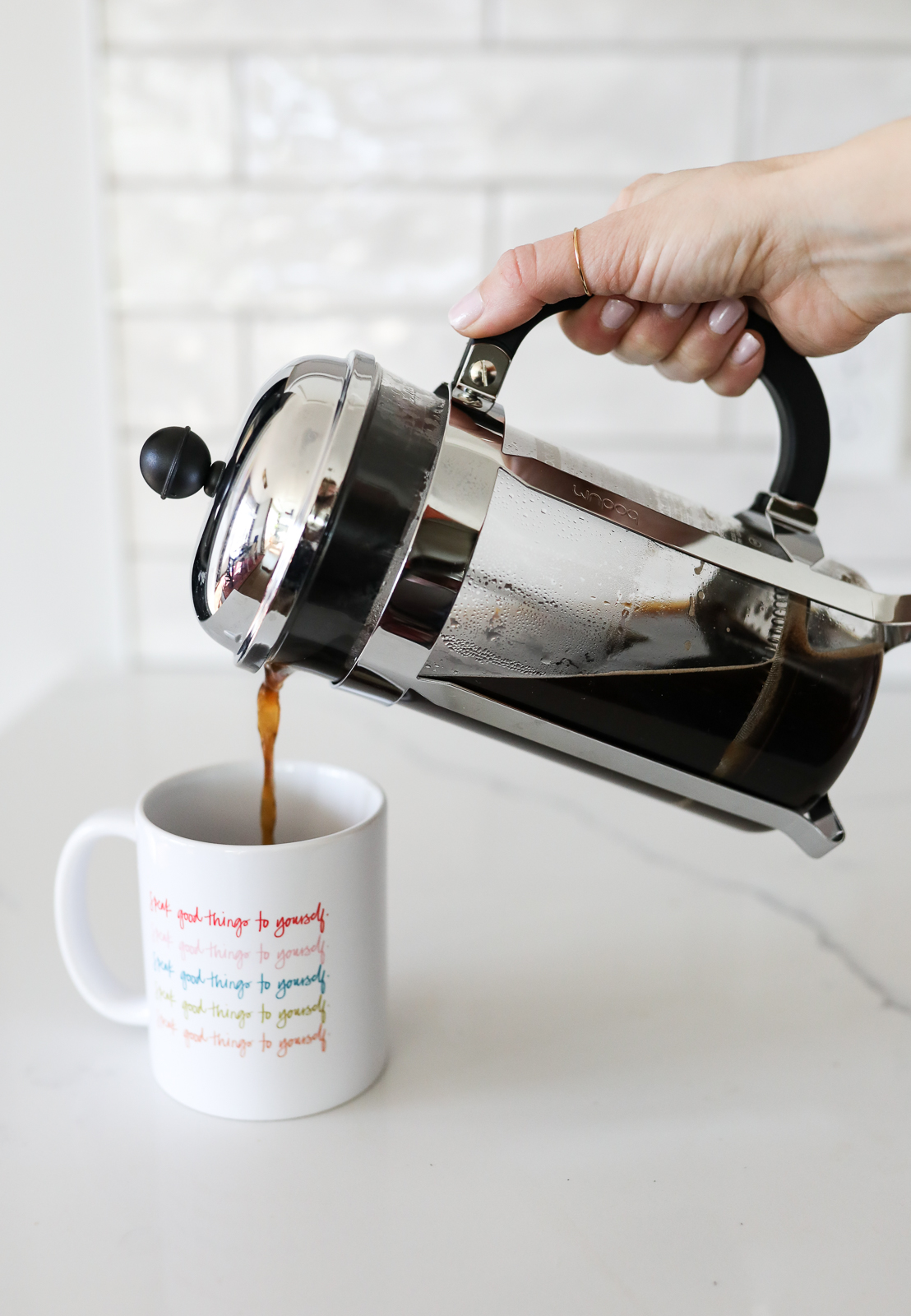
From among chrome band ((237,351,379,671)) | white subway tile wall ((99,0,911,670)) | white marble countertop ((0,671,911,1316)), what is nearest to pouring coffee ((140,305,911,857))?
chrome band ((237,351,379,671))

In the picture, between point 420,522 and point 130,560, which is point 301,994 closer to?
point 420,522

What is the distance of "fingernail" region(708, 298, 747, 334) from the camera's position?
1.86 ft

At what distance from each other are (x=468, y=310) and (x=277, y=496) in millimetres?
162

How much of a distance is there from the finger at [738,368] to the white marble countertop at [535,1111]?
0.30 meters

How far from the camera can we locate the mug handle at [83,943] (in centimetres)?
47

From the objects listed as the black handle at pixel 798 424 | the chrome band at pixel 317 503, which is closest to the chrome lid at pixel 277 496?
the chrome band at pixel 317 503

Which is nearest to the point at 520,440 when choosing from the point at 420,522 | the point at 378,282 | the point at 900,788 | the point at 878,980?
the point at 420,522

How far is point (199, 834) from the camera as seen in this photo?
0.50 metres

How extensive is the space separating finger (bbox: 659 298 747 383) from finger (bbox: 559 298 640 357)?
3cm

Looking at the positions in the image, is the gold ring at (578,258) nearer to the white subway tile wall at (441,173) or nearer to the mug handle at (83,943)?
the mug handle at (83,943)

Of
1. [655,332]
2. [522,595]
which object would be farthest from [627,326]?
[522,595]

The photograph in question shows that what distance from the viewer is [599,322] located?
0.61 meters

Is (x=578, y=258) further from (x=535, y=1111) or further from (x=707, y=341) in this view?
(x=535, y=1111)

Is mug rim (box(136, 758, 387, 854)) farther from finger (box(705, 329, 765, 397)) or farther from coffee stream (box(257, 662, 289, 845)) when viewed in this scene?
finger (box(705, 329, 765, 397))
